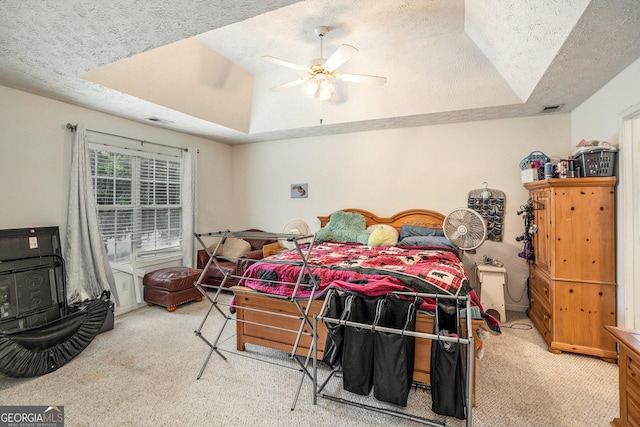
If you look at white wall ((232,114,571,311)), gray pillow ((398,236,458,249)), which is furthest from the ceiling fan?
gray pillow ((398,236,458,249))

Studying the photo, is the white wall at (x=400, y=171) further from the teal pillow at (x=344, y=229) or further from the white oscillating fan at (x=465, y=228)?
the white oscillating fan at (x=465, y=228)

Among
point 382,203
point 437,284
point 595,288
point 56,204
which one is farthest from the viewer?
point 382,203

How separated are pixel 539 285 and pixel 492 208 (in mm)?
1069

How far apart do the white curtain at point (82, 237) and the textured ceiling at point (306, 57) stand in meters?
0.66

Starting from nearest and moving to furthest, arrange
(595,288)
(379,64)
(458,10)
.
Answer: (595,288)
(458,10)
(379,64)

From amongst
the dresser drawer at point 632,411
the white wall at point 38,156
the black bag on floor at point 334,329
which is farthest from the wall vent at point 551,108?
the white wall at point 38,156

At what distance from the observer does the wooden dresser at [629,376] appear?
1.53 metres

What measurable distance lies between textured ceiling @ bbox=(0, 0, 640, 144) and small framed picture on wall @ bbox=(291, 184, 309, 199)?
879 millimetres

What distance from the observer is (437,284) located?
6.89ft

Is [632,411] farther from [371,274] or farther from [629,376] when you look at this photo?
[371,274]

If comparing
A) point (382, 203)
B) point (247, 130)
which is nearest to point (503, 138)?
point (382, 203)

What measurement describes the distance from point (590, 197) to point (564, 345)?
4.34 feet

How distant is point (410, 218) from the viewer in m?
4.19

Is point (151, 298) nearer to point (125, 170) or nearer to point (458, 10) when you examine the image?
point (125, 170)
